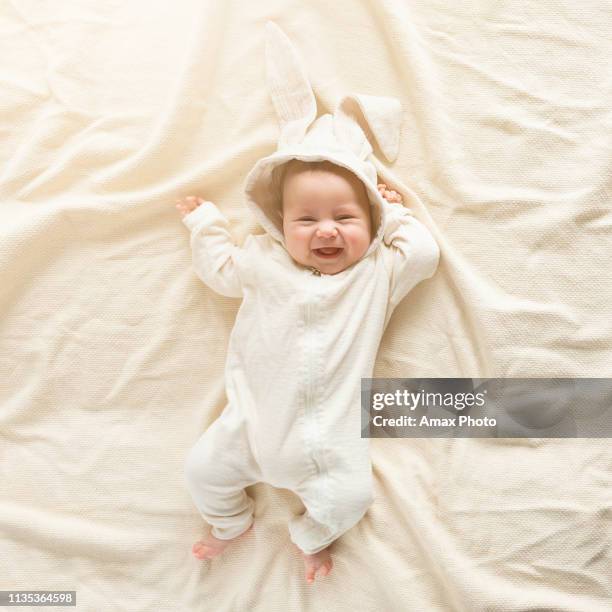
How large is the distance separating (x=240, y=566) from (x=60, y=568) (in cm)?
32

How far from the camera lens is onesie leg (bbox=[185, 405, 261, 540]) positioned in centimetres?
106

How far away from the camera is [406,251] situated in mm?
1064

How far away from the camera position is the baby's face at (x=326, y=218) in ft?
3.38

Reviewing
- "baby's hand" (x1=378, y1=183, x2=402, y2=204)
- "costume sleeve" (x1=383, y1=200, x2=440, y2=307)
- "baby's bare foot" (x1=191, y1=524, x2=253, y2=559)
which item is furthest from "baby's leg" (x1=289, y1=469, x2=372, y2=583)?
"baby's hand" (x1=378, y1=183, x2=402, y2=204)

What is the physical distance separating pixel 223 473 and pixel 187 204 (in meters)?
0.48

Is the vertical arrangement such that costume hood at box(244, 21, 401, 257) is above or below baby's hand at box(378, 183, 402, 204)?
above

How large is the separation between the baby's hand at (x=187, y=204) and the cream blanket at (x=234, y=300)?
0.02 metres

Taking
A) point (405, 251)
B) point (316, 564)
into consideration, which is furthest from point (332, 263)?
point (316, 564)

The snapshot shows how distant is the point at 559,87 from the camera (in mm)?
1114


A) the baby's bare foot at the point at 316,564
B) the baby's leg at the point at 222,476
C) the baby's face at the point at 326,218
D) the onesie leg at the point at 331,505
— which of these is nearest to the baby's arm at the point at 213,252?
the baby's face at the point at 326,218

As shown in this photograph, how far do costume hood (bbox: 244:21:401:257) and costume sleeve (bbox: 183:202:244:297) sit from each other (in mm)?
77

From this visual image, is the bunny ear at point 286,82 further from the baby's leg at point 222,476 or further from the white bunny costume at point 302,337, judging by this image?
the baby's leg at point 222,476

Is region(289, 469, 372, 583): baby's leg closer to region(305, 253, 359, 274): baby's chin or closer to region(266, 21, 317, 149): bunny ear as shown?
region(305, 253, 359, 274): baby's chin

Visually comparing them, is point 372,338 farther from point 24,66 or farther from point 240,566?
point 24,66
